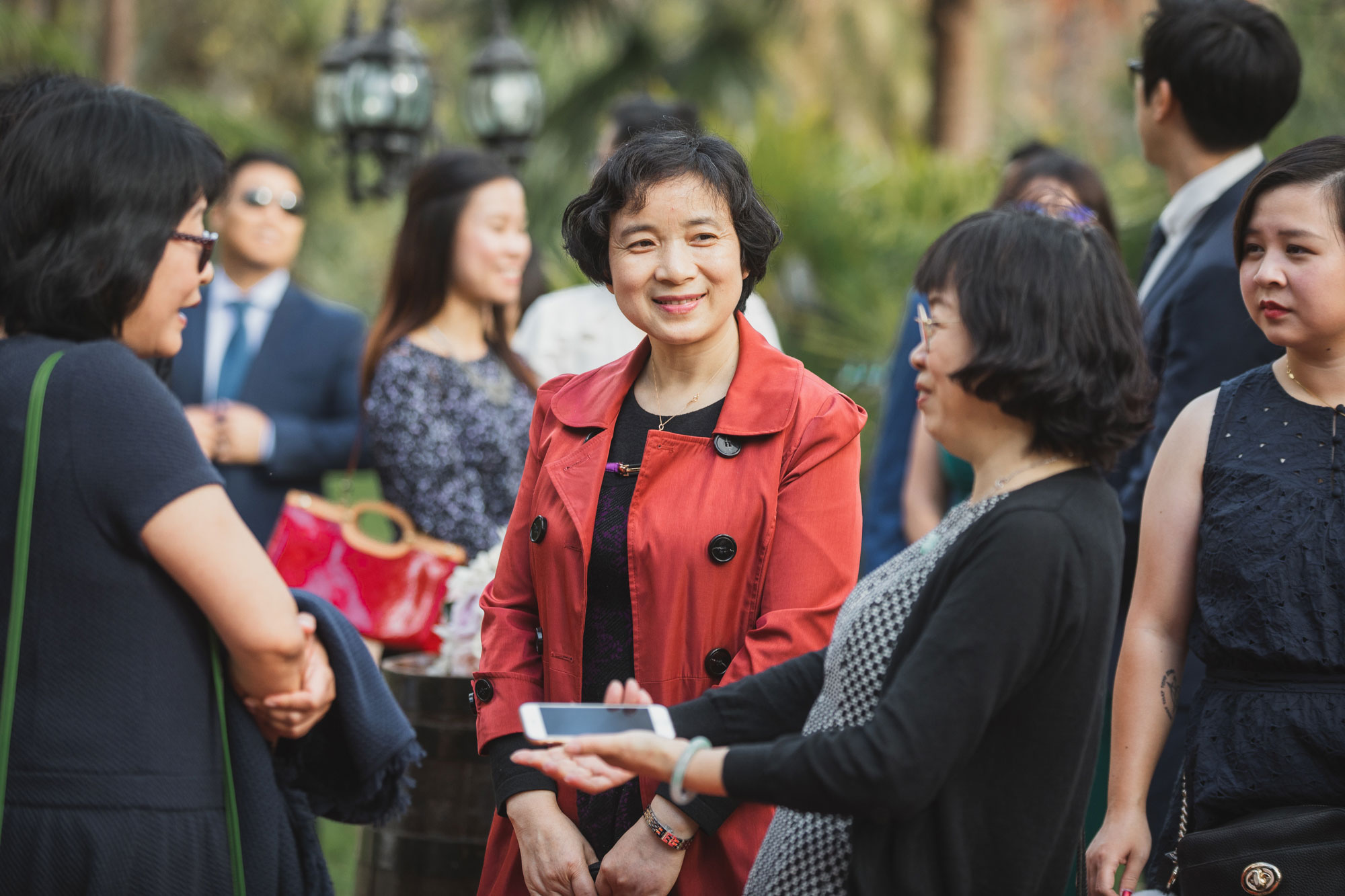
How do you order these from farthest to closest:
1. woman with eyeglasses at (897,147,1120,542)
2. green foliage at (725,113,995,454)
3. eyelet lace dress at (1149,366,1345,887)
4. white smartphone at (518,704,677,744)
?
green foliage at (725,113,995,454), woman with eyeglasses at (897,147,1120,542), eyelet lace dress at (1149,366,1345,887), white smartphone at (518,704,677,744)

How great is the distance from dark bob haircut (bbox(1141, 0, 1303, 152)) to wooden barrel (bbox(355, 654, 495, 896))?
2.26m

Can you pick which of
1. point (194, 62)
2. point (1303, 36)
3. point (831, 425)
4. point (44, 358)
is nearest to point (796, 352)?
point (1303, 36)

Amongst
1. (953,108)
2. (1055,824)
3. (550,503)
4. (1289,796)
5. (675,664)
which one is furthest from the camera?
(953,108)

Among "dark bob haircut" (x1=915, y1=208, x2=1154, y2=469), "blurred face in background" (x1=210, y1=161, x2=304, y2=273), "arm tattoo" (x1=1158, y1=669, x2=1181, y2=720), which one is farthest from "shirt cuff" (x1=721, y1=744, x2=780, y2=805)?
"blurred face in background" (x1=210, y1=161, x2=304, y2=273)

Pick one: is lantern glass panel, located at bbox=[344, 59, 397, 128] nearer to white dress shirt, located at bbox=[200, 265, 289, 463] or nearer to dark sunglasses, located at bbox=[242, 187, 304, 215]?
dark sunglasses, located at bbox=[242, 187, 304, 215]

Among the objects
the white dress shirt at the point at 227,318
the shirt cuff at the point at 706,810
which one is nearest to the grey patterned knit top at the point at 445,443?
the white dress shirt at the point at 227,318

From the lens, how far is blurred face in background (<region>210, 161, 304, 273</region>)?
5.29m

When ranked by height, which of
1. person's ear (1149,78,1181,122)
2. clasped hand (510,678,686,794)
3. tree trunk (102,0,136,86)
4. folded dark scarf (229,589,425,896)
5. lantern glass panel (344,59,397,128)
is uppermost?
tree trunk (102,0,136,86)

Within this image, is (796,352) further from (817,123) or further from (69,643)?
(69,643)

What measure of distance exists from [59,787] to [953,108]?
1023 centimetres

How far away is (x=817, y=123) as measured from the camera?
8281 mm

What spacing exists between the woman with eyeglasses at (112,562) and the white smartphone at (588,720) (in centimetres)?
51

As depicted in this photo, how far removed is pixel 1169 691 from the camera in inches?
95.3

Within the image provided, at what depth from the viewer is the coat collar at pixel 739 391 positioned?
235 cm
